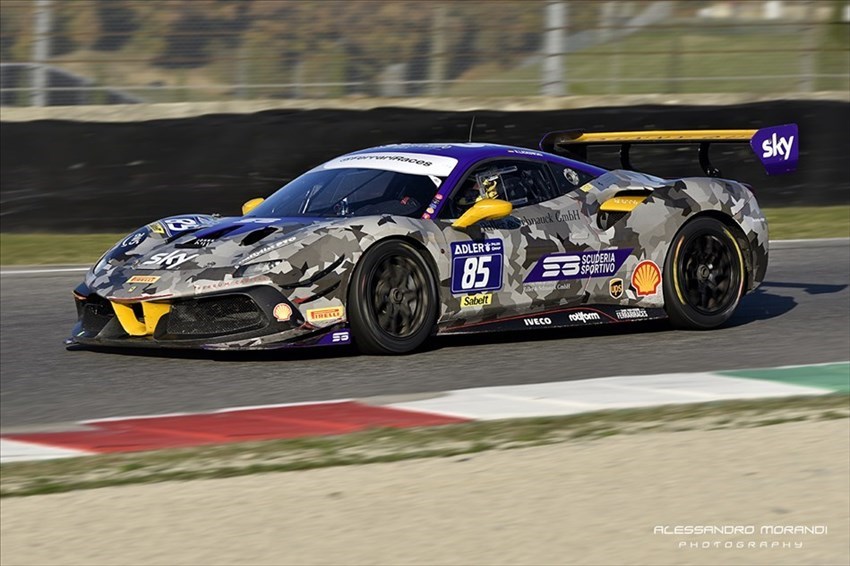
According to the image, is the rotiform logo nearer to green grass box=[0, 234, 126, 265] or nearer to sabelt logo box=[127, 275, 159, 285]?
A: sabelt logo box=[127, 275, 159, 285]

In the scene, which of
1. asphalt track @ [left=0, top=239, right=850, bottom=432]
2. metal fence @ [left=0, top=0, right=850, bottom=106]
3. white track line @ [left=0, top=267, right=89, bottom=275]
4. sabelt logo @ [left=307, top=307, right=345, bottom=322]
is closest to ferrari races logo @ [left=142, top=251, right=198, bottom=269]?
asphalt track @ [left=0, top=239, right=850, bottom=432]

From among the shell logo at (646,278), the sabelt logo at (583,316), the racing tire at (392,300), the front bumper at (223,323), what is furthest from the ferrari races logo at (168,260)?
the shell logo at (646,278)

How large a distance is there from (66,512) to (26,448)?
1.01m

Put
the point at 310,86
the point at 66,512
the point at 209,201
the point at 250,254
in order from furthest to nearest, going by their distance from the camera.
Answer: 1. the point at 310,86
2. the point at 209,201
3. the point at 250,254
4. the point at 66,512

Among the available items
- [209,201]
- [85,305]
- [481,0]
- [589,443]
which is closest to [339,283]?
[85,305]

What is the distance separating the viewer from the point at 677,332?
8430 mm

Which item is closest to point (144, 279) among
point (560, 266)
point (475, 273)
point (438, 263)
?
point (438, 263)

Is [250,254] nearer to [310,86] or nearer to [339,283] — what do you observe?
[339,283]

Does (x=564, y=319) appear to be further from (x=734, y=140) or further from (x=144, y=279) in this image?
(x=144, y=279)

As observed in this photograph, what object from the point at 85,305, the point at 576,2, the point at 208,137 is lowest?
the point at 85,305

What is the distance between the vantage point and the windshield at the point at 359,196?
25.0ft

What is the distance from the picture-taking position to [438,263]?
743 cm

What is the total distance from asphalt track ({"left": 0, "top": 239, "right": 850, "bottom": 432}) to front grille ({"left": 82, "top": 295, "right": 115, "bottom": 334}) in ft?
0.64

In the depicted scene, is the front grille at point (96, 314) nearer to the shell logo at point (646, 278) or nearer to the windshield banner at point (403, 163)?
the windshield banner at point (403, 163)
